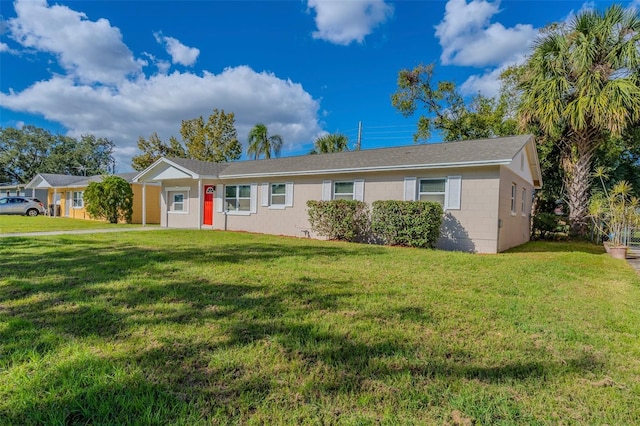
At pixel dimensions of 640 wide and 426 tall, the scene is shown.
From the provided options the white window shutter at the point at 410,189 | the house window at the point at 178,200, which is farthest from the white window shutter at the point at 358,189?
the house window at the point at 178,200

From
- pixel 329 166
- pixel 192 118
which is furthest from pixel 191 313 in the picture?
pixel 192 118

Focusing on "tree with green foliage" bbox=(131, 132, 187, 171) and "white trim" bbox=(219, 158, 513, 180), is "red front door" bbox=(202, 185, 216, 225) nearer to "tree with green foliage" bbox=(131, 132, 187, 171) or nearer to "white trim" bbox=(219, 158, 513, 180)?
"white trim" bbox=(219, 158, 513, 180)

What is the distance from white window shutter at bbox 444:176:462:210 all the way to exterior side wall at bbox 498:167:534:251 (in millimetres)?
1271

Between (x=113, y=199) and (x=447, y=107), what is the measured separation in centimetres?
2211

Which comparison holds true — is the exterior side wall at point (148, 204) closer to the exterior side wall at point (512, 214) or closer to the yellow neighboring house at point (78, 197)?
the yellow neighboring house at point (78, 197)

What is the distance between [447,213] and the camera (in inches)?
436

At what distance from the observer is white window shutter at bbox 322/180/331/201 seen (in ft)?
43.9

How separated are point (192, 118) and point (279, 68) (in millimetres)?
14023

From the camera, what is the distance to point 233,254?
7969mm

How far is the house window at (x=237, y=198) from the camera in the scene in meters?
16.0

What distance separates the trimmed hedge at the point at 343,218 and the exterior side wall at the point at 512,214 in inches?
179

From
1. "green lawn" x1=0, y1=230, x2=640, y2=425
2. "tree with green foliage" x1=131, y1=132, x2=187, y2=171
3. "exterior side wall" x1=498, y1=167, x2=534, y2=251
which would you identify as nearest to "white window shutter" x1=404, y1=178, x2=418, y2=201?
"exterior side wall" x1=498, y1=167, x2=534, y2=251

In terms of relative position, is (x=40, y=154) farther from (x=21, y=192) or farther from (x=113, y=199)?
(x=113, y=199)

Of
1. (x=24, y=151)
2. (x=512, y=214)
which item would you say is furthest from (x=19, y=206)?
(x=512, y=214)
